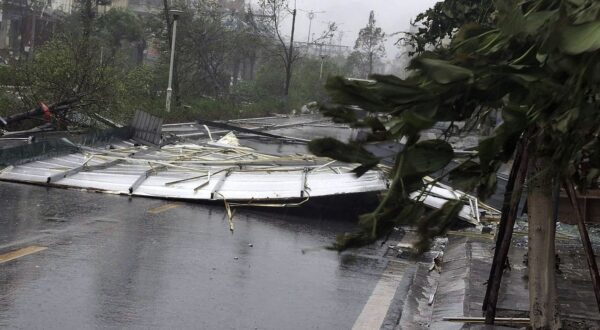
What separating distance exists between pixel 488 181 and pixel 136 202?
926 cm

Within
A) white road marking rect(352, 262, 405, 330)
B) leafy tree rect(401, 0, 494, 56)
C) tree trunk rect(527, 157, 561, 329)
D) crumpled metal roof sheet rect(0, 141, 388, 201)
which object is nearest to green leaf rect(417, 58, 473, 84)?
tree trunk rect(527, 157, 561, 329)

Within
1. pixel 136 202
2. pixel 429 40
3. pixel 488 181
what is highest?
pixel 429 40

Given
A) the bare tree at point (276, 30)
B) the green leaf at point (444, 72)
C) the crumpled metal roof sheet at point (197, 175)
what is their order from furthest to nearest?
the bare tree at point (276, 30) → the crumpled metal roof sheet at point (197, 175) → the green leaf at point (444, 72)

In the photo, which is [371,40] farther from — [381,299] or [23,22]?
[381,299]

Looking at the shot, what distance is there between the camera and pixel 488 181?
13.2 ft

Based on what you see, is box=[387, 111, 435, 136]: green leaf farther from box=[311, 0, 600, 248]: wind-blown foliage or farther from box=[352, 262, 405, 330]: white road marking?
box=[352, 262, 405, 330]: white road marking

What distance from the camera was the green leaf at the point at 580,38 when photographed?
294 cm

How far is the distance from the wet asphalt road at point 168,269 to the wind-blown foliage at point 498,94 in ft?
2.01

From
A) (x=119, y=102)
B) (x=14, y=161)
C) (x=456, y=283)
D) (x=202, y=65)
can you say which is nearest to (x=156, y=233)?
(x=456, y=283)

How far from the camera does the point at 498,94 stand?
3381mm

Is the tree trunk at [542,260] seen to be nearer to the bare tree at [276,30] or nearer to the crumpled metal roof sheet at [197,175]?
the crumpled metal roof sheet at [197,175]

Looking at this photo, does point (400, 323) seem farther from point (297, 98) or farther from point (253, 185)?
point (297, 98)

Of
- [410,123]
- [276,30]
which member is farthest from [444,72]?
[276,30]

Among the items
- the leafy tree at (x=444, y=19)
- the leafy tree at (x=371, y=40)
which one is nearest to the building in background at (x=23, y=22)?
the leafy tree at (x=371, y=40)
